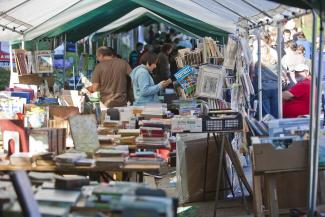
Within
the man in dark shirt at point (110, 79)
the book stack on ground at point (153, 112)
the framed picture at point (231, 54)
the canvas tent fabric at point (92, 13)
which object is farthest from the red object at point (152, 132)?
the man in dark shirt at point (110, 79)

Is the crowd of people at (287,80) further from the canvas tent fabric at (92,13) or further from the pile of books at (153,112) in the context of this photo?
the pile of books at (153,112)

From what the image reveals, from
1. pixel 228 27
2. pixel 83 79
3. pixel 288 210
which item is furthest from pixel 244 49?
pixel 83 79

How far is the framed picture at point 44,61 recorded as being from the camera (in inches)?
377

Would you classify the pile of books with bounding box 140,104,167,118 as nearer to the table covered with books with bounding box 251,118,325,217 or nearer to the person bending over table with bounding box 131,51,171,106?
the person bending over table with bounding box 131,51,171,106

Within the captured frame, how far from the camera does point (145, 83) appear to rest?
362 inches

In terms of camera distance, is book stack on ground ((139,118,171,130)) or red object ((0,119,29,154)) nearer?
red object ((0,119,29,154))

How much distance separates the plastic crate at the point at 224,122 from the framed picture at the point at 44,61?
13.2 ft

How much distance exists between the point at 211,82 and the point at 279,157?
9.69 ft

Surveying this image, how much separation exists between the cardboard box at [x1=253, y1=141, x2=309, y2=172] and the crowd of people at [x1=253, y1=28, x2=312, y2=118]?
6.48ft

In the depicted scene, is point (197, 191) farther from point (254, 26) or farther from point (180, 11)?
point (180, 11)

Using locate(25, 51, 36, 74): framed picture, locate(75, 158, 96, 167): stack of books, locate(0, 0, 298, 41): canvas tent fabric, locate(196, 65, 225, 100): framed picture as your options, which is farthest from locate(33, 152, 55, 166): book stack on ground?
locate(25, 51, 36, 74): framed picture

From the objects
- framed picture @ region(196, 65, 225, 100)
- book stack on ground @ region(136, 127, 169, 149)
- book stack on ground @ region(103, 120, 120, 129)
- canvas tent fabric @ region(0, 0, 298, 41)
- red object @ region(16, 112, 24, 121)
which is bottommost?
book stack on ground @ region(136, 127, 169, 149)

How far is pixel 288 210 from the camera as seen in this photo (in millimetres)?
6098

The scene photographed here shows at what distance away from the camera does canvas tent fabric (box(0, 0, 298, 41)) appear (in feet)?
27.2
